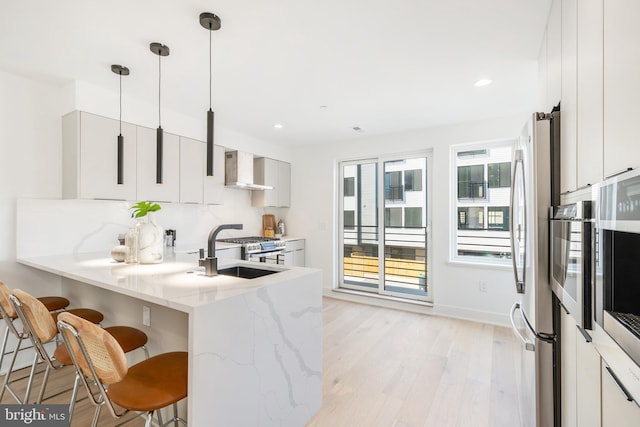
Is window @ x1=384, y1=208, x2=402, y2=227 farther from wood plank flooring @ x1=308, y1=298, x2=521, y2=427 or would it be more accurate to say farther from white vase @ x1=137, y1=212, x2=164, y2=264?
white vase @ x1=137, y1=212, x2=164, y2=264

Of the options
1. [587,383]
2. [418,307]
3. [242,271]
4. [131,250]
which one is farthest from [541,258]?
[418,307]

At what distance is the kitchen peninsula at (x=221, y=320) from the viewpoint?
4.48 ft

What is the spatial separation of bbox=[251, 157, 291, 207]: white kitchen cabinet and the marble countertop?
2.56m

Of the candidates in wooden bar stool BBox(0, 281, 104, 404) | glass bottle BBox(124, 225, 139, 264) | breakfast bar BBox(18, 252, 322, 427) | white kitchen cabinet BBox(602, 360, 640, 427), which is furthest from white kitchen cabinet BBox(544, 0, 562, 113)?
wooden bar stool BBox(0, 281, 104, 404)

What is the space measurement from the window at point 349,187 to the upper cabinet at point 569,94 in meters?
3.52

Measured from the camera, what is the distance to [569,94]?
1322mm

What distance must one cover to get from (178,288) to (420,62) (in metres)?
2.31

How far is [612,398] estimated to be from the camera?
0.85 metres

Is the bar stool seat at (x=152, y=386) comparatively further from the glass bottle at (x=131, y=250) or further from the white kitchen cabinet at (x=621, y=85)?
the white kitchen cabinet at (x=621, y=85)

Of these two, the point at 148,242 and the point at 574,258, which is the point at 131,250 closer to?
the point at 148,242

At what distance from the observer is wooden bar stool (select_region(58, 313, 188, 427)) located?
119 centimetres

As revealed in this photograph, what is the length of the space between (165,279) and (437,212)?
335 cm

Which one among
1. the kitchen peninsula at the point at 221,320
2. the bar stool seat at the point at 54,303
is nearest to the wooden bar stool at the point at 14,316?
the bar stool seat at the point at 54,303

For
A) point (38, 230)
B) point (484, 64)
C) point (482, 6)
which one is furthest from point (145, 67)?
point (484, 64)
